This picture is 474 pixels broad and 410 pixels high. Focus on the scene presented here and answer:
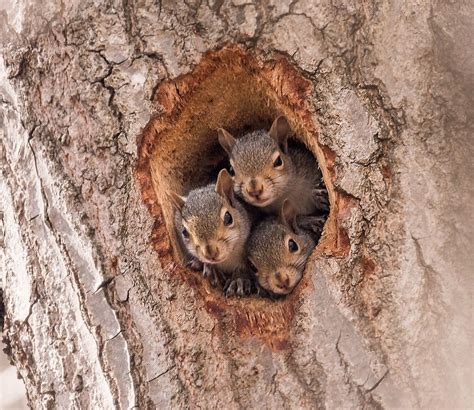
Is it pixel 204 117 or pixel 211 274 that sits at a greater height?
pixel 204 117

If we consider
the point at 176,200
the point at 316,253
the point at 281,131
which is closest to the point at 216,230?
the point at 176,200

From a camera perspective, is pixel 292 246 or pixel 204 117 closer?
pixel 204 117

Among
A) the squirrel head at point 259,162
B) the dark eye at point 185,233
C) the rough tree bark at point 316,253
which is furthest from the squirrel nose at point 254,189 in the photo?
the rough tree bark at point 316,253

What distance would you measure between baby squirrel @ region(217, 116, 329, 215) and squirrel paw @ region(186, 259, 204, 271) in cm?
30

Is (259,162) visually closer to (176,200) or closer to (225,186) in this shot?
(225,186)

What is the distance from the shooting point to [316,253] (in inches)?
71.7

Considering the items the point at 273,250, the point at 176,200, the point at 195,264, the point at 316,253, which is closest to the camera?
the point at 316,253

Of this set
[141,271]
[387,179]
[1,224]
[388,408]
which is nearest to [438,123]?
[387,179]

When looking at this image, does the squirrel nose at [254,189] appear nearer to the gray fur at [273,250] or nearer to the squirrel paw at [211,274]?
the gray fur at [273,250]

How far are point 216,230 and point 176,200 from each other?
0.52ft

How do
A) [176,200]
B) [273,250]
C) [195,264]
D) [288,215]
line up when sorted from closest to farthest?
1. [195,264]
2. [176,200]
3. [273,250]
4. [288,215]

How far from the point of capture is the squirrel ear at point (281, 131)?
228cm

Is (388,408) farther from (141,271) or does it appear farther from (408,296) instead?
(141,271)

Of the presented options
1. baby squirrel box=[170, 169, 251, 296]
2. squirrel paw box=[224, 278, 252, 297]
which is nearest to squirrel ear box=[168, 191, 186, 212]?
baby squirrel box=[170, 169, 251, 296]
